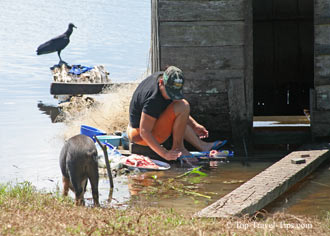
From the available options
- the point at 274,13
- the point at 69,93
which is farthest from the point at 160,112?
the point at 69,93

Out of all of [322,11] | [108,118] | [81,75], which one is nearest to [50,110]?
[81,75]

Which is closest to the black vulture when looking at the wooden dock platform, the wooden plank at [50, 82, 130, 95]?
the wooden plank at [50, 82, 130, 95]

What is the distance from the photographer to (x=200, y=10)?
9.16m

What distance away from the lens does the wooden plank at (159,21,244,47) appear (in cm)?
916

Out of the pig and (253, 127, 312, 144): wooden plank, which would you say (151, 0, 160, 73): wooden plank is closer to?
(253, 127, 312, 144): wooden plank

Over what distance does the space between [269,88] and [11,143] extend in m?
6.09

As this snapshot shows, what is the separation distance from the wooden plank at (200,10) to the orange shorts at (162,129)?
148 cm

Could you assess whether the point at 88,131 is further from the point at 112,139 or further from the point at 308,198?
the point at 308,198

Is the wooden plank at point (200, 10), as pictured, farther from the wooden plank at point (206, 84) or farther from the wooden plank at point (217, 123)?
the wooden plank at point (217, 123)

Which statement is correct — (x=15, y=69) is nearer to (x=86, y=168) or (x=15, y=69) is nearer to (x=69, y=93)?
(x=69, y=93)

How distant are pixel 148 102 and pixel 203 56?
1.44 meters

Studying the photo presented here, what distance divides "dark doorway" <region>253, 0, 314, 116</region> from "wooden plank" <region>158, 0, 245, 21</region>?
200 inches

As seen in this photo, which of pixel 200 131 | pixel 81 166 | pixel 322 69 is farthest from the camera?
pixel 322 69

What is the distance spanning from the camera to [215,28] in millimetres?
9172
